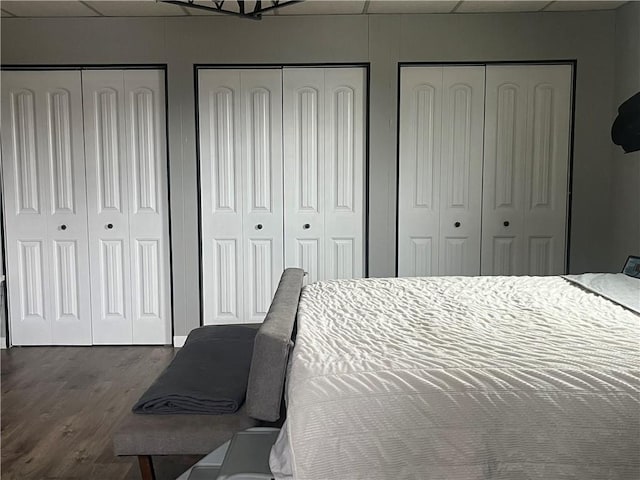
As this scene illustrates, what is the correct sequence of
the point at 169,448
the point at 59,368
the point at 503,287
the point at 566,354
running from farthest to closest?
the point at 59,368
the point at 503,287
the point at 169,448
the point at 566,354

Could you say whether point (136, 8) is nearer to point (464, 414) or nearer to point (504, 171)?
point (504, 171)

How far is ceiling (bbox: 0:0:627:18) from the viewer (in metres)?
4.03

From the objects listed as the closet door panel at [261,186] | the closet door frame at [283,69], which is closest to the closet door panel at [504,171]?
the closet door frame at [283,69]

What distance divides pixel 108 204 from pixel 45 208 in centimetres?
47

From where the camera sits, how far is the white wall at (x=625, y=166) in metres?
3.98

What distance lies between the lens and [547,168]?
4.39 metres

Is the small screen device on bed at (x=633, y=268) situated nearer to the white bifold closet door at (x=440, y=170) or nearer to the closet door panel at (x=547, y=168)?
the closet door panel at (x=547, y=168)

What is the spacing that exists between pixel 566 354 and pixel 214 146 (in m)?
3.11

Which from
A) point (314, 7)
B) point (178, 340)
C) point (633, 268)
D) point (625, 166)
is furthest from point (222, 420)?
point (625, 166)

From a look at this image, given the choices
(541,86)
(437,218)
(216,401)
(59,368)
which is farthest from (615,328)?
(59,368)

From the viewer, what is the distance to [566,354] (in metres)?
1.94

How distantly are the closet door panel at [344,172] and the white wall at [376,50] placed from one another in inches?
4.2

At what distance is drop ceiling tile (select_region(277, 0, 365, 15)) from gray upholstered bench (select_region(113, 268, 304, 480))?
2.53 meters

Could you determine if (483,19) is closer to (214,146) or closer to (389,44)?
(389,44)
